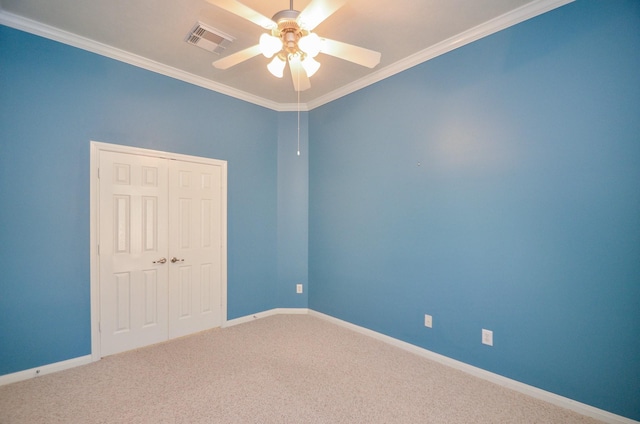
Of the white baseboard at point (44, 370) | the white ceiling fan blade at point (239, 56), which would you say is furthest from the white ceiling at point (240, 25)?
the white baseboard at point (44, 370)

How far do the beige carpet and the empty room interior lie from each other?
214mm

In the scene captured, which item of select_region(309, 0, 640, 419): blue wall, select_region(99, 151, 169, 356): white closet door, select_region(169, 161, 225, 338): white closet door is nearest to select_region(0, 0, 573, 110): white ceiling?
select_region(309, 0, 640, 419): blue wall

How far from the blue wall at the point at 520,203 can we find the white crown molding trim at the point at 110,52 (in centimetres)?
188

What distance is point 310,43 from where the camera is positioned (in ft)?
5.86

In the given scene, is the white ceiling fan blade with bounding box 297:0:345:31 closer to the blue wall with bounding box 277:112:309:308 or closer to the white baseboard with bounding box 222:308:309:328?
the blue wall with bounding box 277:112:309:308

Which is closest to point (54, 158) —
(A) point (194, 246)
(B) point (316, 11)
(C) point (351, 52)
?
(A) point (194, 246)

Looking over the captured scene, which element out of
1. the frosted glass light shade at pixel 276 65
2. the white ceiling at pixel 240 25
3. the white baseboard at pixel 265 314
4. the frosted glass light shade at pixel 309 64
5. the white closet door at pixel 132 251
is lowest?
the white baseboard at pixel 265 314

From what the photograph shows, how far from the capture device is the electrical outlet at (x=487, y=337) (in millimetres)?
2445

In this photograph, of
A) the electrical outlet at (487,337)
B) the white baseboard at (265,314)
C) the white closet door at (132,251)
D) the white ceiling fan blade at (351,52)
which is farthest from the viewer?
the white baseboard at (265,314)

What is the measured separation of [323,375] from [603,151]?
278 cm

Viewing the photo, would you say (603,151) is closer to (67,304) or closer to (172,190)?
(172,190)

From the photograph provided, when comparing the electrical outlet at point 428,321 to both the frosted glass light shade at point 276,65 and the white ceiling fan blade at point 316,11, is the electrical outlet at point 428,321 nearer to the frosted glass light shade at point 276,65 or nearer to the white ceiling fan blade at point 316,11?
the frosted glass light shade at point 276,65

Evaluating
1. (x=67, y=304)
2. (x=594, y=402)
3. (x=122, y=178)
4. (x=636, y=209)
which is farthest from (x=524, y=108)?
(x=67, y=304)

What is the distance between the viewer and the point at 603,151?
6.46ft
